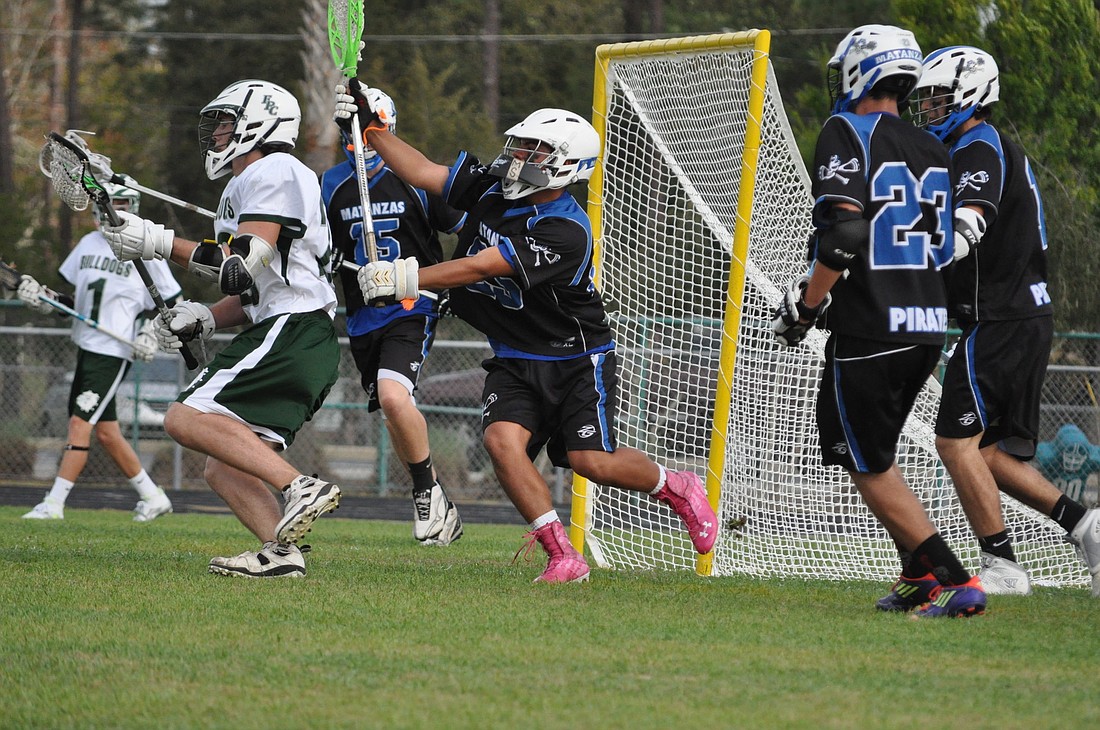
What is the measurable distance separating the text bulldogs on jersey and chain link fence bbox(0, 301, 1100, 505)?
29.7 ft

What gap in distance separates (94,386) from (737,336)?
5.24 metres

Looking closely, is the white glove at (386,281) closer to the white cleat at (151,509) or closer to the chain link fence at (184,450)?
the white cleat at (151,509)

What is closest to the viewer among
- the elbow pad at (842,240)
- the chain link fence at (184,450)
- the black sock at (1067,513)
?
the elbow pad at (842,240)

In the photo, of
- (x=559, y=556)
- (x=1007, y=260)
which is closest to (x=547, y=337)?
(x=559, y=556)

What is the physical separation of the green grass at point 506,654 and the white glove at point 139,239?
4.28 ft

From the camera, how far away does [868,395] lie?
4867 mm

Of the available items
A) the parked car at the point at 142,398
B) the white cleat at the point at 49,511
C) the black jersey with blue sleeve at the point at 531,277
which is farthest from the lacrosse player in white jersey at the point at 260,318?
the parked car at the point at 142,398

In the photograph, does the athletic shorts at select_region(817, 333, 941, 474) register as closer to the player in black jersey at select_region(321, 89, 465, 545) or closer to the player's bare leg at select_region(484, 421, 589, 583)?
the player's bare leg at select_region(484, 421, 589, 583)

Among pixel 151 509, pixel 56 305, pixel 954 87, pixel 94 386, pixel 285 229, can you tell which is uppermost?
pixel 954 87

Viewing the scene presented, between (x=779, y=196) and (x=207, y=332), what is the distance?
Result: 2.88 meters

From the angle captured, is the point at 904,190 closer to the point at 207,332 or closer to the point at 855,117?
the point at 855,117

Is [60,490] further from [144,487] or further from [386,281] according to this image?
[386,281]

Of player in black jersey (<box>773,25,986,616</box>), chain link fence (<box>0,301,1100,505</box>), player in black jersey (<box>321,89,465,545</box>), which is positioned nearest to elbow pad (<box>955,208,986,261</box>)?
player in black jersey (<box>773,25,986,616</box>)

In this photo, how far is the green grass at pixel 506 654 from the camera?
3.35m
